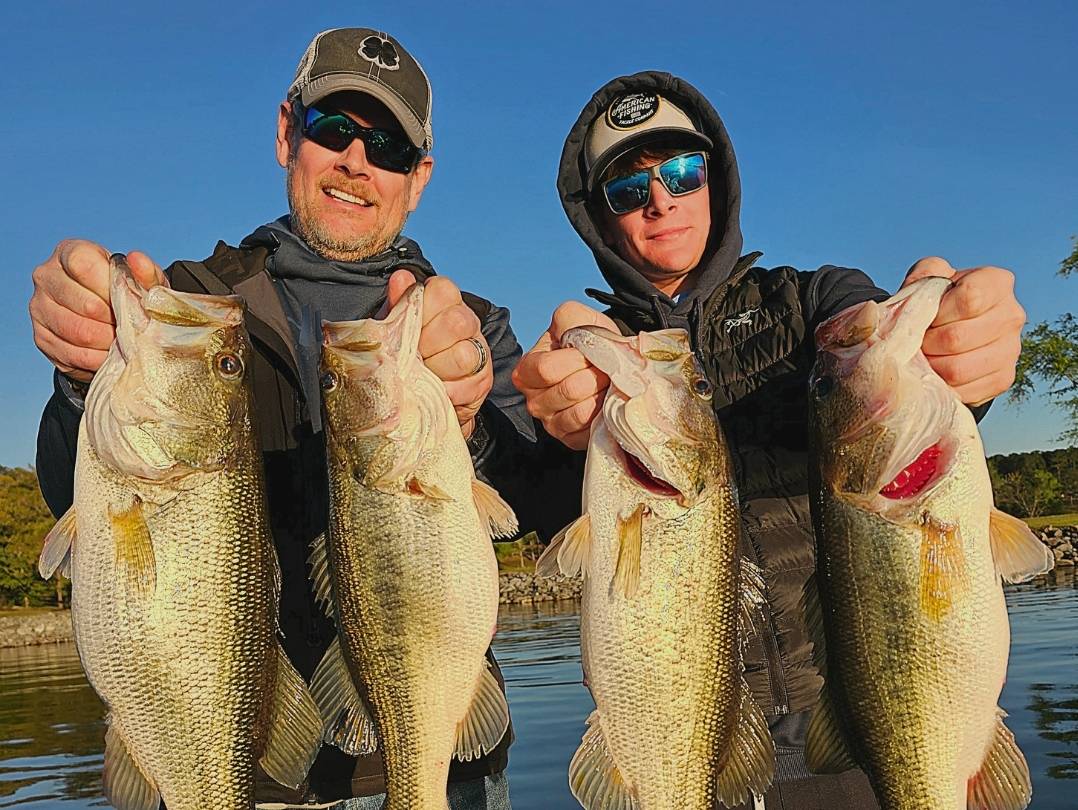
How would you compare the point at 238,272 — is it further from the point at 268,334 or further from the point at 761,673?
the point at 761,673

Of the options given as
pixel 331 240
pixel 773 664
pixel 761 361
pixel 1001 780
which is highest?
pixel 331 240

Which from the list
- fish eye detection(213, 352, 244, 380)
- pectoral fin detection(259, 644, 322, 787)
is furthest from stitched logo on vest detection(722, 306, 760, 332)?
pectoral fin detection(259, 644, 322, 787)

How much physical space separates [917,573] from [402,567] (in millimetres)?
2046

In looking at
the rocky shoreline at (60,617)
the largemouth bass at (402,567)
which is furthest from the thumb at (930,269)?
the rocky shoreline at (60,617)

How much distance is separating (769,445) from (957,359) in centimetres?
136

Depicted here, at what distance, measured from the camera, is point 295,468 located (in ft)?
16.0

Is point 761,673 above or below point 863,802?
above

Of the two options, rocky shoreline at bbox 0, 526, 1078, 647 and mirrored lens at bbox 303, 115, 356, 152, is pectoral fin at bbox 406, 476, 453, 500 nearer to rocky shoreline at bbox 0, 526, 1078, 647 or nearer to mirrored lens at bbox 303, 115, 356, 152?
mirrored lens at bbox 303, 115, 356, 152

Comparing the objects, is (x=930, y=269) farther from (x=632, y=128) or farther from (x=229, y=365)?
(x=229, y=365)

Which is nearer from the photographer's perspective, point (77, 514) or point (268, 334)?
point (77, 514)

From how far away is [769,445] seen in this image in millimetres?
5027

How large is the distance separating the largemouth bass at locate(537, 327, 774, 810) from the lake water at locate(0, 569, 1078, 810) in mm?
9766

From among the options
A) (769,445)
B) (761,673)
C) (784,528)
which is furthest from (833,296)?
(761,673)

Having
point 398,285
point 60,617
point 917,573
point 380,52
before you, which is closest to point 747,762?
point 917,573
